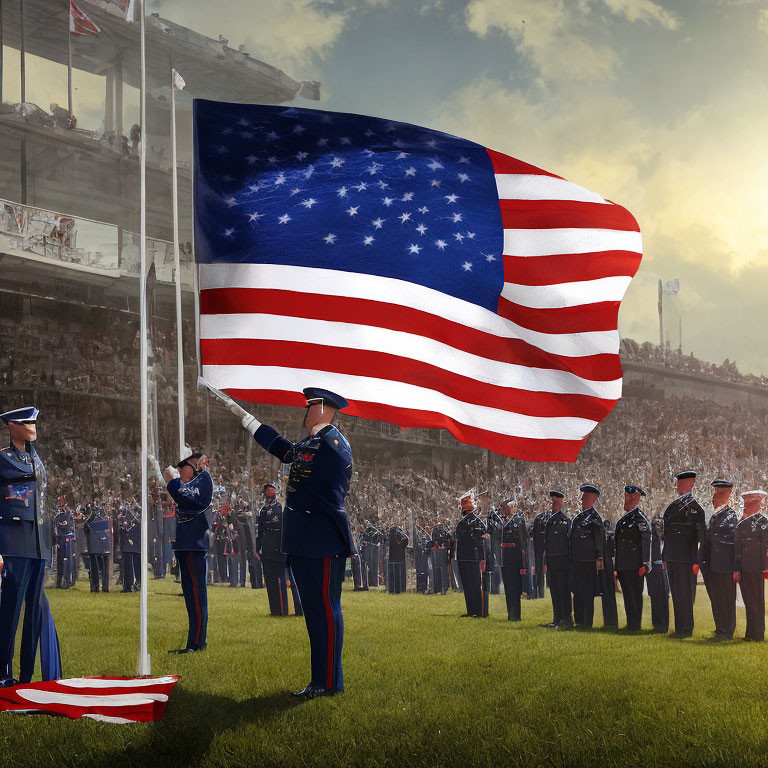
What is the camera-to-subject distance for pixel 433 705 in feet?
16.1

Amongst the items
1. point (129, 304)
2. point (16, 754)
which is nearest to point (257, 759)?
point (16, 754)

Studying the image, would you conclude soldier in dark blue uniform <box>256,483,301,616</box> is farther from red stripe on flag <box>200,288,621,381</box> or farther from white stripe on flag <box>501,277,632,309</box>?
white stripe on flag <box>501,277,632,309</box>

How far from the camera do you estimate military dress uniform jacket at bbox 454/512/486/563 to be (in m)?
10.9

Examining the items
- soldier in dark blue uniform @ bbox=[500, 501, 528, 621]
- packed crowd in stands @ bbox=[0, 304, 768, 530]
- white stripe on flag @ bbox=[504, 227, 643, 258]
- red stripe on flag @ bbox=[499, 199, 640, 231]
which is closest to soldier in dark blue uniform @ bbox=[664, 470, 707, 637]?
soldier in dark blue uniform @ bbox=[500, 501, 528, 621]

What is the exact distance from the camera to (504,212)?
5277 mm

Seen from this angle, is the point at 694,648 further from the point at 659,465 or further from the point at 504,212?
the point at 659,465

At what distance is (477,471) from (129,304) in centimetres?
1210

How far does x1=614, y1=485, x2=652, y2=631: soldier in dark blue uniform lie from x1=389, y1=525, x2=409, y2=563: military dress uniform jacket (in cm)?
648

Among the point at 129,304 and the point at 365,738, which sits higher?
the point at 129,304

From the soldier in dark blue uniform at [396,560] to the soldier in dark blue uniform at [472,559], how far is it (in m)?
4.53

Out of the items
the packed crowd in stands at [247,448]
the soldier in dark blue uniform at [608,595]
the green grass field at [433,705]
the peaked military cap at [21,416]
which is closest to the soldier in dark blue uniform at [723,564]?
the green grass field at [433,705]

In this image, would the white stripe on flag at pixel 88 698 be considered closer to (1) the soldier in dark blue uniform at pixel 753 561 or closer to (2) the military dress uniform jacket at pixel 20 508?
(2) the military dress uniform jacket at pixel 20 508

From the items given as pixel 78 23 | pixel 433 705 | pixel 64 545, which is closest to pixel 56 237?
pixel 78 23

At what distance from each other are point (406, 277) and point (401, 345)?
1.34 ft
